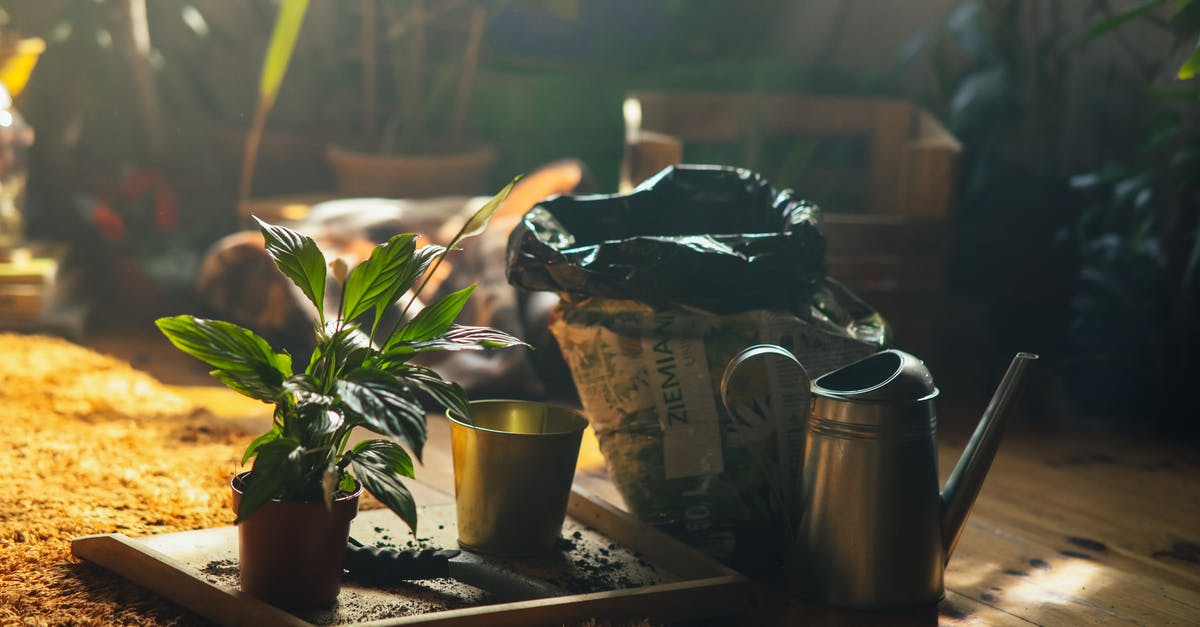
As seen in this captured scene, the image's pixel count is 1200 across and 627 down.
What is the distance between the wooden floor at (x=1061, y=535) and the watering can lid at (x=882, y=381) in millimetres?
245

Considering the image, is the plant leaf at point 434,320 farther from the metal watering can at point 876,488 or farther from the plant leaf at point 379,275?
the metal watering can at point 876,488

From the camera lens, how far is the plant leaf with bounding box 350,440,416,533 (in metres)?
1.16

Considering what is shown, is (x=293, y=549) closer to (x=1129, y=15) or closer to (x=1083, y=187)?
(x=1129, y=15)

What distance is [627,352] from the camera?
152cm

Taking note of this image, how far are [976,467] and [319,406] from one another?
29.6 inches

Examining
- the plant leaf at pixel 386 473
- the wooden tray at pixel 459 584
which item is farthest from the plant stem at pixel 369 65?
the plant leaf at pixel 386 473

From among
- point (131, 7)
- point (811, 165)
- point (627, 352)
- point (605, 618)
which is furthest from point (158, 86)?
point (605, 618)

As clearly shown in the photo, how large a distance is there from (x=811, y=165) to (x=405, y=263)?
2030mm

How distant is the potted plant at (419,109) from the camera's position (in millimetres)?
3312

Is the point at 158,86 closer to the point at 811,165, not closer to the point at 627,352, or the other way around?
the point at 811,165

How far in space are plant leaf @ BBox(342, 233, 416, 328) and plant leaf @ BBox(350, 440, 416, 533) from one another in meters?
0.14

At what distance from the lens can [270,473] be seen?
1.13m

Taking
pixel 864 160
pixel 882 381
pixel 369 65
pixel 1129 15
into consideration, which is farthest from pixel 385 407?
pixel 369 65

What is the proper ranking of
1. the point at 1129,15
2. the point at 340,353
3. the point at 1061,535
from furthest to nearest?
the point at 1129,15 < the point at 1061,535 < the point at 340,353
